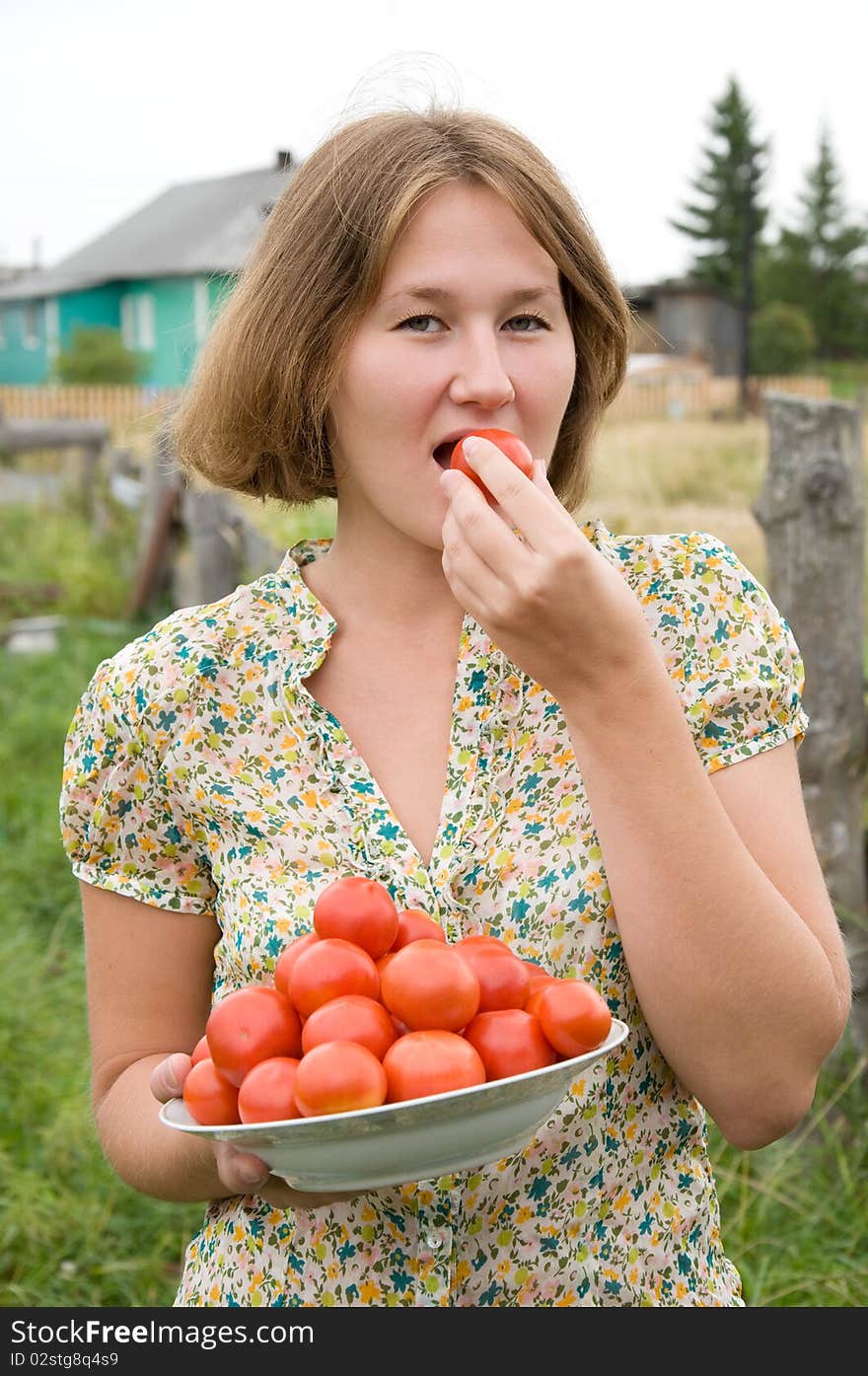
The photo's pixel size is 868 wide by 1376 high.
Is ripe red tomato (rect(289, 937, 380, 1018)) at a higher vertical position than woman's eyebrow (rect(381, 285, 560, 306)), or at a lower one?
lower

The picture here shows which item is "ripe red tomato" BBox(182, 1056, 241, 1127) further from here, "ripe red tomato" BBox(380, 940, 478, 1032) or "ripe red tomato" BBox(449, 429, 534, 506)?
"ripe red tomato" BBox(449, 429, 534, 506)

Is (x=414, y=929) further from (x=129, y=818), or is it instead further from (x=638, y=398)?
(x=638, y=398)

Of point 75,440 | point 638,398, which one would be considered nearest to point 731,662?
point 75,440

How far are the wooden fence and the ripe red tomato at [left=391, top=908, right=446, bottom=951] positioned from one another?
1804cm

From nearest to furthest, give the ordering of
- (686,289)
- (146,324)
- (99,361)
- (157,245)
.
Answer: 1. (99,361)
2. (146,324)
3. (157,245)
4. (686,289)

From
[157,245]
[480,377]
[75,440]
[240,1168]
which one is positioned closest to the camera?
[240,1168]

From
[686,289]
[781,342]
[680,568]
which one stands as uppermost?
[686,289]

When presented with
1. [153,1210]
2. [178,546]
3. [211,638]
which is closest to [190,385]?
[211,638]

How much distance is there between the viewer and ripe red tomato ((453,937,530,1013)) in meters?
1.48

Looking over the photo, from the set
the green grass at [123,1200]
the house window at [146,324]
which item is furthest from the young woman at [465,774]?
the house window at [146,324]

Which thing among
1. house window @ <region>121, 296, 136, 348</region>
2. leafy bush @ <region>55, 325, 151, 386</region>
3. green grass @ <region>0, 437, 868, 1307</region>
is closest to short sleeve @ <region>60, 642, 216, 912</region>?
green grass @ <region>0, 437, 868, 1307</region>

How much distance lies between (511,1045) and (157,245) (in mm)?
38394

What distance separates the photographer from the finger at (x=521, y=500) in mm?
1501

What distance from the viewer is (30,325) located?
42.4m
